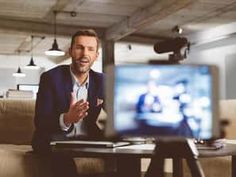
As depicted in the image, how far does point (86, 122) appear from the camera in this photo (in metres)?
2.36

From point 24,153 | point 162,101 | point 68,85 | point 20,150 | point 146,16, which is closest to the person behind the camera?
point 162,101

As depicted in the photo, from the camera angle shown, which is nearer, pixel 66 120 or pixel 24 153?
pixel 66 120

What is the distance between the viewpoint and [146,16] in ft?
24.2

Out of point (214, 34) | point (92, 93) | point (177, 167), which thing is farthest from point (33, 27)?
point (177, 167)

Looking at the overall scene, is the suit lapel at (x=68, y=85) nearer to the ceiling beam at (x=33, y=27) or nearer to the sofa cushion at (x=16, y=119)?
the sofa cushion at (x=16, y=119)

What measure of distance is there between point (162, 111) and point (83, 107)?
0.71 meters

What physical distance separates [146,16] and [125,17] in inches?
40.2

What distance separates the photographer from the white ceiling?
7020 mm

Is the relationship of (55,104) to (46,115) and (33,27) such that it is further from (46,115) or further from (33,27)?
(33,27)

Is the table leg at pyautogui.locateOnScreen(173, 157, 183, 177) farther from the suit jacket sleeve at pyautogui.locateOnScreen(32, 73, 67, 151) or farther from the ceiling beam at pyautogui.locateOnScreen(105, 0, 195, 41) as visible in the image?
the ceiling beam at pyautogui.locateOnScreen(105, 0, 195, 41)

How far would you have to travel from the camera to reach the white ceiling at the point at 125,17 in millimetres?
7020

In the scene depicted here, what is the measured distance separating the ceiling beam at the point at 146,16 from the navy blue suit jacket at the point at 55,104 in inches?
157

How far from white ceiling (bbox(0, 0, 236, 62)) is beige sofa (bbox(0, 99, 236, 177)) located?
3.34m

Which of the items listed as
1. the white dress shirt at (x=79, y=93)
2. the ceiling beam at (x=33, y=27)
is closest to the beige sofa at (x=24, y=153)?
the white dress shirt at (x=79, y=93)
